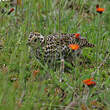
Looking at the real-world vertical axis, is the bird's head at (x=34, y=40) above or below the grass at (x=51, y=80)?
above

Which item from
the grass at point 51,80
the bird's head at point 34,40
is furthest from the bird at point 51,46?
the grass at point 51,80

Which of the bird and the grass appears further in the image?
the bird

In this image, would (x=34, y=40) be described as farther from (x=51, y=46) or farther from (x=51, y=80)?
(x=51, y=80)

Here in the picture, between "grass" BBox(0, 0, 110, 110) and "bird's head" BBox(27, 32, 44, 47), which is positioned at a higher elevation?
"bird's head" BBox(27, 32, 44, 47)

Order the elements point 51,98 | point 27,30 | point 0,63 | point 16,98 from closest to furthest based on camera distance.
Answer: point 16,98 → point 51,98 → point 0,63 → point 27,30

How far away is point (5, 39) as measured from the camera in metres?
4.52

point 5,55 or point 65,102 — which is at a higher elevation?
point 5,55

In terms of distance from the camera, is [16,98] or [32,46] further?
[32,46]

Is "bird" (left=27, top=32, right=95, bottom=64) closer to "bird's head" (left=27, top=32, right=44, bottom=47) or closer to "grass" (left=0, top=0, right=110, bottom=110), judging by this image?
"bird's head" (left=27, top=32, right=44, bottom=47)

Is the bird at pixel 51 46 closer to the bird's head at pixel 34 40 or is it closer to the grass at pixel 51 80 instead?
the bird's head at pixel 34 40

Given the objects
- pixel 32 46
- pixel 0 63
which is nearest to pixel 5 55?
pixel 0 63

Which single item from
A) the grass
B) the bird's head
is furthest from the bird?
the grass

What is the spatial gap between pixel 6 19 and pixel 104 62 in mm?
1847

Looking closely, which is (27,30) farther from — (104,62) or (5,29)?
(104,62)
